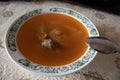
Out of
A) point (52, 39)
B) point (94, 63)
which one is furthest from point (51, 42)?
point (94, 63)

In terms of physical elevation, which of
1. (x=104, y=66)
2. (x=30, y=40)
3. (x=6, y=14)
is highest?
(x=6, y=14)

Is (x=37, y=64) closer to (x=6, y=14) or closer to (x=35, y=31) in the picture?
(x=35, y=31)

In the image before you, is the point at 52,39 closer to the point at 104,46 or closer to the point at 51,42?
the point at 51,42

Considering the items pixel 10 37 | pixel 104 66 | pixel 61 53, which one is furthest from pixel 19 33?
pixel 104 66

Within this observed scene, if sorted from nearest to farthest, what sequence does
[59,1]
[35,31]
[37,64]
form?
[37,64]
[35,31]
[59,1]
